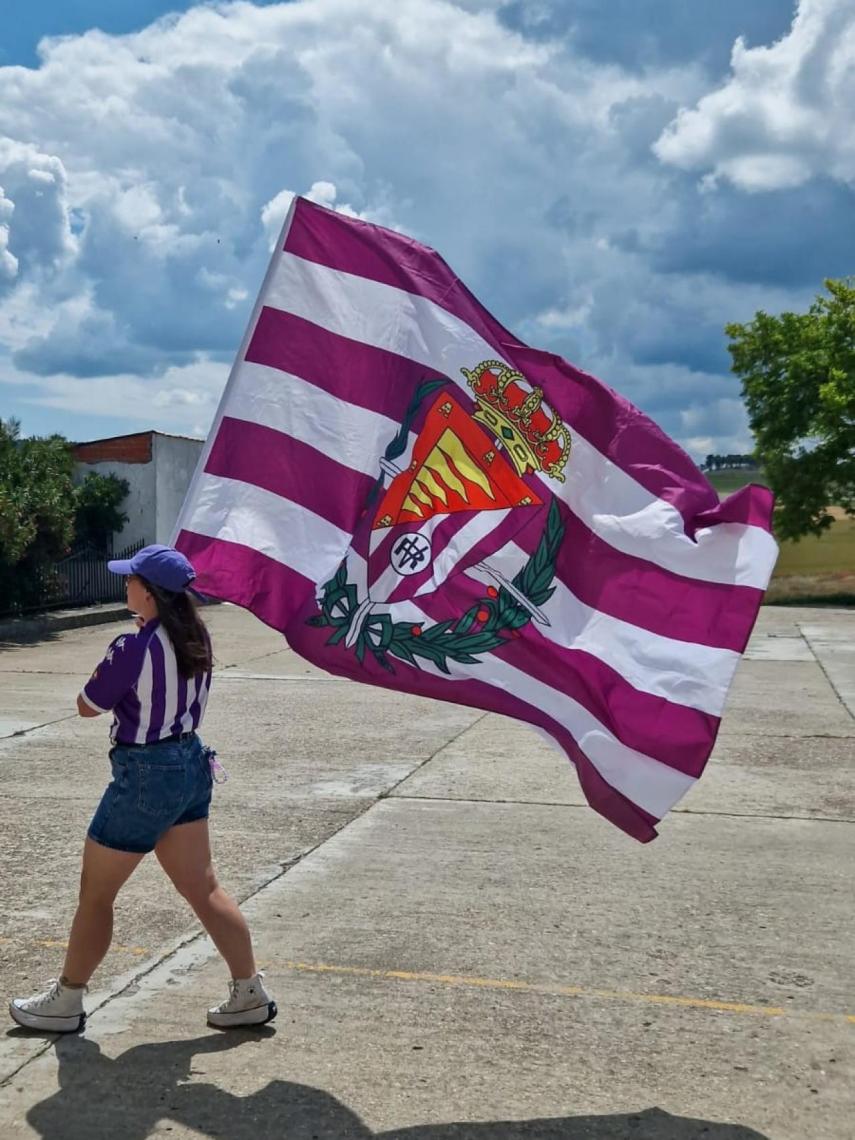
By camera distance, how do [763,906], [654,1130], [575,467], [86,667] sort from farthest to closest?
[86,667] → [763,906] → [575,467] → [654,1130]

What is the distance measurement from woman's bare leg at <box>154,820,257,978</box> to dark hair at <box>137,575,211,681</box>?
1.75 ft

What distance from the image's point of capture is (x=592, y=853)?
6.34 m

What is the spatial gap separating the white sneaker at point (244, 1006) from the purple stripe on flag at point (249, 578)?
1156 mm

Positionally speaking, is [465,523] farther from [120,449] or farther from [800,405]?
[800,405]

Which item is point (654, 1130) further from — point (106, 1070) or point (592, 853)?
point (592, 853)

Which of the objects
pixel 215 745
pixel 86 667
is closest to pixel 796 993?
pixel 215 745

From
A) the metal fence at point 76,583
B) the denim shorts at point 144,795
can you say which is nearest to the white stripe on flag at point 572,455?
the denim shorts at point 144,795

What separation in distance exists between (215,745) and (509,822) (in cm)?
310

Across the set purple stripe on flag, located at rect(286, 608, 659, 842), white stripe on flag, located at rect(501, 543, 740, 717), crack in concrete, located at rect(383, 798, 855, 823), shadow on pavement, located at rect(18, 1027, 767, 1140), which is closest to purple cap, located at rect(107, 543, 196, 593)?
purple stripe on flag, located at rect(286, 608, 659, 842)

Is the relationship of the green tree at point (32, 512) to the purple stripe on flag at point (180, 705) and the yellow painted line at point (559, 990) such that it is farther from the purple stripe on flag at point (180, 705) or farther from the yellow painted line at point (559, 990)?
the purple stripe on flag at point (180, 705)

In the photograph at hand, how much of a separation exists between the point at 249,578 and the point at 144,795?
0.79 m

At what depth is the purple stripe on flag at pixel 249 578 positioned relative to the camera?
4.18m

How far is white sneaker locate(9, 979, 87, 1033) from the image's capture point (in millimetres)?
4043

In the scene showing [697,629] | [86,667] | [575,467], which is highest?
[575,467]
